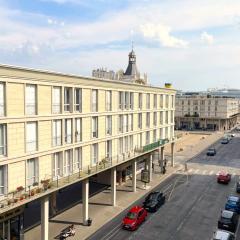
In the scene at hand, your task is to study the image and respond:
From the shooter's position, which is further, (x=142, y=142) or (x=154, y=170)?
(x=154, y=170)

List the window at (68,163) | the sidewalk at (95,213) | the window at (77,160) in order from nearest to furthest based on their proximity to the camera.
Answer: the window at (68,163), the sidewalk at (95,213), the window at (77,160)

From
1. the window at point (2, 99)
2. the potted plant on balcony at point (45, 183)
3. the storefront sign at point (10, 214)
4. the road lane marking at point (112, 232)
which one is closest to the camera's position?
the window at point (2, 99)

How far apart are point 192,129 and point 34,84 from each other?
124 meters

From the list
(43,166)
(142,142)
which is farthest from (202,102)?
(43,166)

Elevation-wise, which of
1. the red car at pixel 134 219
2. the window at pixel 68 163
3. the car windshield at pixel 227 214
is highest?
the window at pixel 68 163

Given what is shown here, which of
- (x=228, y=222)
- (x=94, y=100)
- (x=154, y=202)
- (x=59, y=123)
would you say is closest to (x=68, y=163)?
(x=59, y=123)

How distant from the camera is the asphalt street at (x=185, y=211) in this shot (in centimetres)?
3503

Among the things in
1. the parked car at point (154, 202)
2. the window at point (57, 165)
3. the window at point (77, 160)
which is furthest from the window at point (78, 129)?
the parked car at point (154, 202)

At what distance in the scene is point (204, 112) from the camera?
14300 centimetres

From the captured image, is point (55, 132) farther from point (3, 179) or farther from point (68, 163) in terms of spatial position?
point (3, 179)

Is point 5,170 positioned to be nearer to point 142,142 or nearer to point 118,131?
point 118,131

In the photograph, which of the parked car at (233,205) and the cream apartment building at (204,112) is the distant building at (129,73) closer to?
the cream apartment building at (204,112)

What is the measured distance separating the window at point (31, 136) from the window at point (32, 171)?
42.3 inches

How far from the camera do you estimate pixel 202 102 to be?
469 ft
